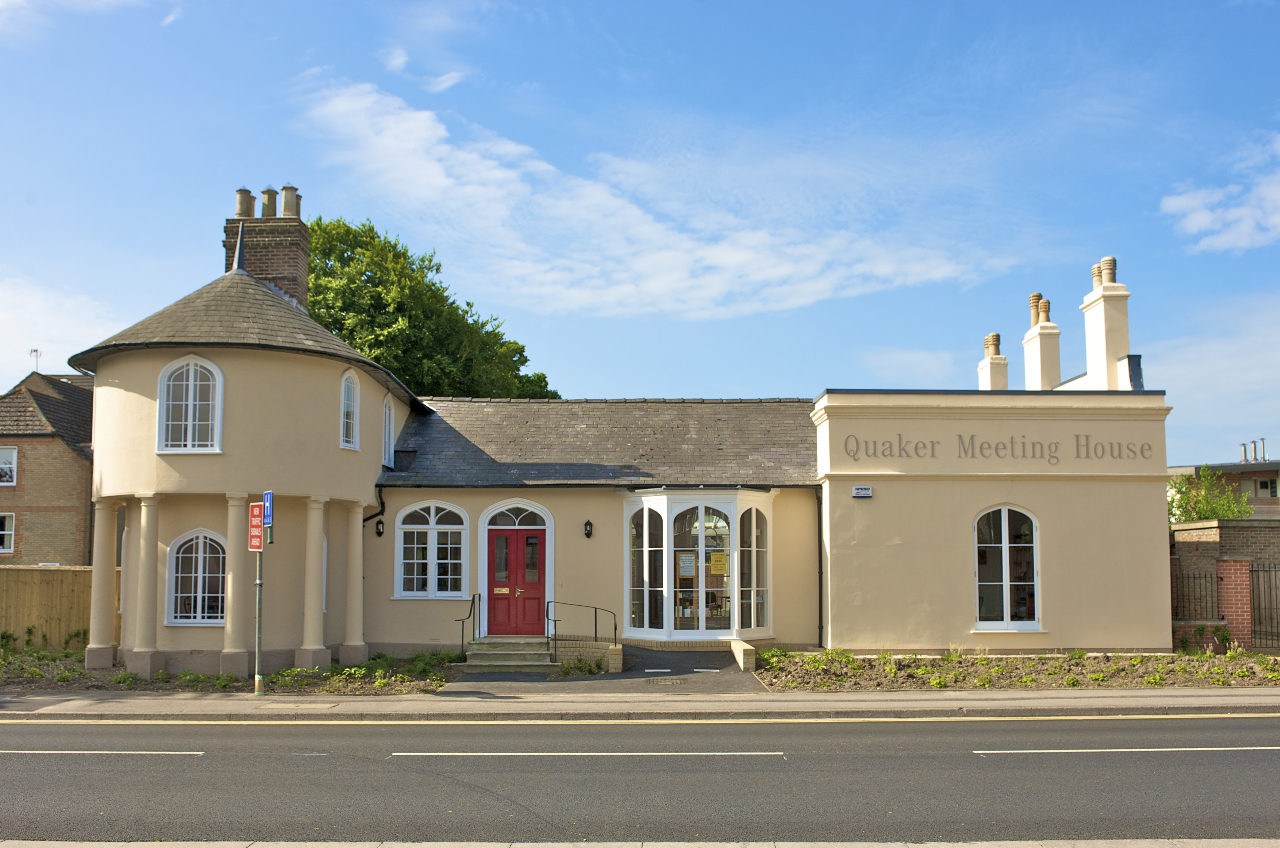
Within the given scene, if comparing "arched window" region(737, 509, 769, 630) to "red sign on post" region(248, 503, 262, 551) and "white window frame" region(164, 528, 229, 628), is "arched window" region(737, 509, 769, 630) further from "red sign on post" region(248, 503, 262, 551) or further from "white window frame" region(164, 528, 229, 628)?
"white window frame" region(164, 528, 229, 628)

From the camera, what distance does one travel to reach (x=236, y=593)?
16312 mm

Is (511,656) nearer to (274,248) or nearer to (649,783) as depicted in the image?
(649,783)

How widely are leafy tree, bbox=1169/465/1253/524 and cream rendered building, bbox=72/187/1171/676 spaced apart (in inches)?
827

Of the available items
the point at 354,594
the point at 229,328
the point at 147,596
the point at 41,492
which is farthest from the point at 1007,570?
the point at 41,492

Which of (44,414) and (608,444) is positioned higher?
(44,414)

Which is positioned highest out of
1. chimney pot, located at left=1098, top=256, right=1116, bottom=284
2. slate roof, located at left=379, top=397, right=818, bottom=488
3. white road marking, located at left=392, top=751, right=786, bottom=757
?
chimney pot, located at left=1098, top=256, right=1116, bottom=284

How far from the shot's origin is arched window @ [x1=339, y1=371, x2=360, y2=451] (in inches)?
704

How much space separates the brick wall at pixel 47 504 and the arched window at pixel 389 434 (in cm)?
1808

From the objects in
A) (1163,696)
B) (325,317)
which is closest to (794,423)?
(1163,696)

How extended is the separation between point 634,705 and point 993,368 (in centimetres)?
1598

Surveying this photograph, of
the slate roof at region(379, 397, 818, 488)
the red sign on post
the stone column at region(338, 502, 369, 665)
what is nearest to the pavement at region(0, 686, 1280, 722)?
the red sign on post

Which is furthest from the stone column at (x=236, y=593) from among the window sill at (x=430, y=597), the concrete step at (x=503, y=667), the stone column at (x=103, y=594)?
the concrete step at (x=503, y=667)

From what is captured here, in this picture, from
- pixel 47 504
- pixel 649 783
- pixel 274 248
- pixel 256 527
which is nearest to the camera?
pixel 649 783

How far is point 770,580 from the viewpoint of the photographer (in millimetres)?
19141
